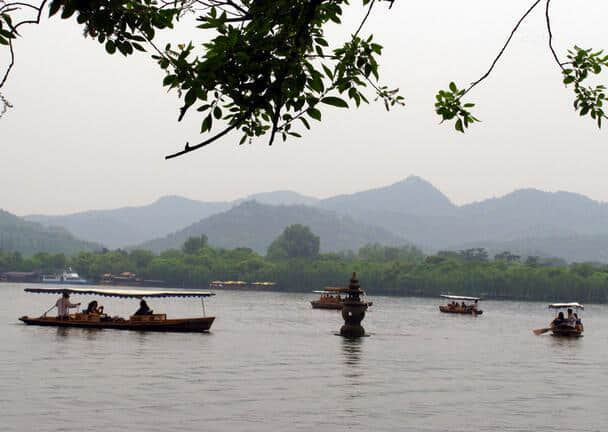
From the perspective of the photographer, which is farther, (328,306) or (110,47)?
(328,306)

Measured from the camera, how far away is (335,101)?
7.27 m

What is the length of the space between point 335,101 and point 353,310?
46954 millimetres

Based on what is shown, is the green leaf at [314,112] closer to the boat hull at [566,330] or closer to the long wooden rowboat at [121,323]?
the long wooden rowboat at [121,323]

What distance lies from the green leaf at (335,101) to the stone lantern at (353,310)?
42489 millimetres

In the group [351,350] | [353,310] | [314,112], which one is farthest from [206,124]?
[353,310]

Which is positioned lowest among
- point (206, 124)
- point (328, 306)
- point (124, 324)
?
point (124, 324)

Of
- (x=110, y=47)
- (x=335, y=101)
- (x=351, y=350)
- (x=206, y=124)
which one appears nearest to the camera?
(x=206, y=124)

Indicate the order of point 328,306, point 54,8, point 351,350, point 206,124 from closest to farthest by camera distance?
1. point 54,8
2. point 206,124
3. point 351,350
4. point 328,306

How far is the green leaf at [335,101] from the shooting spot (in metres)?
7.19

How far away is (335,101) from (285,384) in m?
28.4

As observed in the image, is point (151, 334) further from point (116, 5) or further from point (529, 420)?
point (116, 5)

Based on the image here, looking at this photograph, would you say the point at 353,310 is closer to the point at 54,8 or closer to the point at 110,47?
the point at 110,47

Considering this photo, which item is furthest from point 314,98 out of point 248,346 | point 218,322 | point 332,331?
point 218,322

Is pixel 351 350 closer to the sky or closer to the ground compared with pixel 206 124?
closer to the ground
